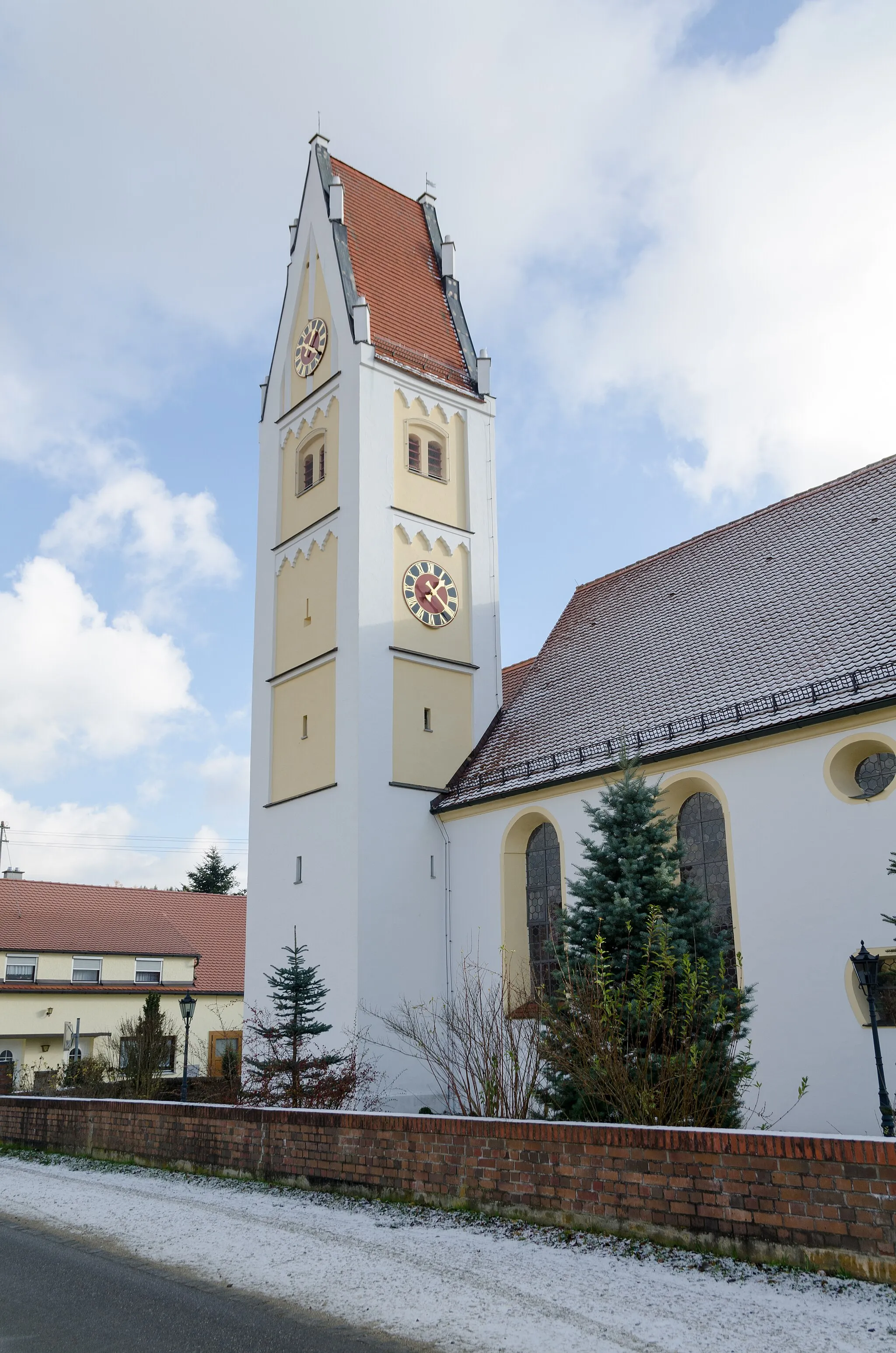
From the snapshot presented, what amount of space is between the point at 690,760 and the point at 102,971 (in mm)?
27052

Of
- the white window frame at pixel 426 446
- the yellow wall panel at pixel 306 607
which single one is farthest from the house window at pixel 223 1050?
the white window frame at pixel 426 446

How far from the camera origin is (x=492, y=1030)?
1240 centimetres

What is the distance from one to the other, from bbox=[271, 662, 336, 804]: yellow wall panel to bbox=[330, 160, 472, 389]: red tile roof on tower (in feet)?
25.3

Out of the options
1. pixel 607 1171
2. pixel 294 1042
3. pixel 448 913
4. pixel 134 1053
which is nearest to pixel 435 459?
pixel 448 913

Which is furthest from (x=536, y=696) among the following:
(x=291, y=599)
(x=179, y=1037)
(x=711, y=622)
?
(x=179, y=1037)

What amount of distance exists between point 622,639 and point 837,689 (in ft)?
24.0

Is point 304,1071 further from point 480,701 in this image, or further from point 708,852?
point 480,701

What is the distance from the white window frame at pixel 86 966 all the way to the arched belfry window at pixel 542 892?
72.3 feet

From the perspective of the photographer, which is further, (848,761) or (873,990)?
(848,761)

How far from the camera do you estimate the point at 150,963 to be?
3797 centimetres

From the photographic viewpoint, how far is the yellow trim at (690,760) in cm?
1442

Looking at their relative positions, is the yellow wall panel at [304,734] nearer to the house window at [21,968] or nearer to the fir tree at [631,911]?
the fir tree at [631,911]

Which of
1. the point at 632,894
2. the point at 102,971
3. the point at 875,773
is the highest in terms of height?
the point at 875,773

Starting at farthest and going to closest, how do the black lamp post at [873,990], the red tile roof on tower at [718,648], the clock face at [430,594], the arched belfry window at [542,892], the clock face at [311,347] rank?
1. the clock face at [311,347]
2. the clock face at [430,594]
3. the arched belfry window at [542,892]
4. the red tile roof on tower at [718,648]
5. the black lamp post at [873,990]
